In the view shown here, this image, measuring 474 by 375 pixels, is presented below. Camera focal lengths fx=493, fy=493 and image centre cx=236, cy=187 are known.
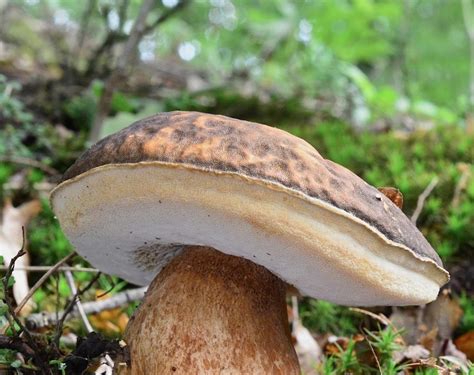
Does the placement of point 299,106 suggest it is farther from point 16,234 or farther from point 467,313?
point 16,234

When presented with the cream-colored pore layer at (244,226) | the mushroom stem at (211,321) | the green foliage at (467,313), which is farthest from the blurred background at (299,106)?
the cream-colored pore layer at (244,226)

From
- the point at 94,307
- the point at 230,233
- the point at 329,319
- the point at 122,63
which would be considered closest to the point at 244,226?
the point at 230,233

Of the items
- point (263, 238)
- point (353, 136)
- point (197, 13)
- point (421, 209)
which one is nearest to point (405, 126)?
point (353, 136)

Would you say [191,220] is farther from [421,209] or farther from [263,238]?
[421,209]

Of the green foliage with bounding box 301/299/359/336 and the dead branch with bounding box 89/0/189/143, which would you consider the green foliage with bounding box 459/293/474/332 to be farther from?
the dead branch with bounding box 89/0/189/143

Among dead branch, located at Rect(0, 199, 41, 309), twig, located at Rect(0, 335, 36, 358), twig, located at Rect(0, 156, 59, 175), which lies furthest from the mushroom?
twig, located at Rect(0, 156, 59, 175)

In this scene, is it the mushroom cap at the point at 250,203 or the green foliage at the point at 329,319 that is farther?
the green foliage at the point at 329,319

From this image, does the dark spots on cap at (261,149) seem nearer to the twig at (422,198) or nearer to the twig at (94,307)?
the twig at (94,307)
